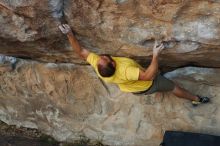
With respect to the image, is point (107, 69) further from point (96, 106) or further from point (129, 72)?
point (96, 106)

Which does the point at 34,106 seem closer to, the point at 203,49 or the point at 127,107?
the point at 127,107

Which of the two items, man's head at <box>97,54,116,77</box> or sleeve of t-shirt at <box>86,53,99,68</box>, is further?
sleeve of t-shirt at <box>86,53,99,68</box>

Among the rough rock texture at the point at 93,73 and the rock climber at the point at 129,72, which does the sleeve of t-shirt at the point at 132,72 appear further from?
the rough rock texture at the point at 93,73

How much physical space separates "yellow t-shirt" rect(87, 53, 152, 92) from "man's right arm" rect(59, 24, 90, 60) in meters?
0.07

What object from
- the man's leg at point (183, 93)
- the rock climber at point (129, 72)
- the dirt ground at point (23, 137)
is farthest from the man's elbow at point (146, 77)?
the dirt ground at point (23, 137)

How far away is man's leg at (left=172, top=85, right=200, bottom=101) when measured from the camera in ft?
17.9

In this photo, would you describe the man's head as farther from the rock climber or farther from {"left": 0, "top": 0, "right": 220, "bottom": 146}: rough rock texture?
{"left": 0, "top": 0, "right": 220, "bottom": 146}: rough rock texture

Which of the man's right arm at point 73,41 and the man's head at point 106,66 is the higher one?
the man's right arm at point 73,41

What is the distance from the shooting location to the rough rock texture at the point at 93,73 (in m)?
4.62

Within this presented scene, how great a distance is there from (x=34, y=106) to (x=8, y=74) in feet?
1.81

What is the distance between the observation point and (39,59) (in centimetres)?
599

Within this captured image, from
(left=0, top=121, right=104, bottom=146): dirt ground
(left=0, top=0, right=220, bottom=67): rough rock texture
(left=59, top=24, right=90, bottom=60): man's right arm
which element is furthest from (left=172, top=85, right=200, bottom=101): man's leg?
(left=0, top=121, right=104, bottom=146): dirt ground

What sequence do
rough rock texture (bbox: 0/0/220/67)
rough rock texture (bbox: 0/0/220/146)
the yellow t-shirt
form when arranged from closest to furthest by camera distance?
1. rough rock texture (bbox: 0/0/220/67)
2. rough rock texture (bbox: 0/0/220/146)
3. the yellow t-shirt

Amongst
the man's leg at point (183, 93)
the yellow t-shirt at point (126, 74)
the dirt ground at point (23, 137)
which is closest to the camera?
the yellow t-shirt at point (126, 74)
